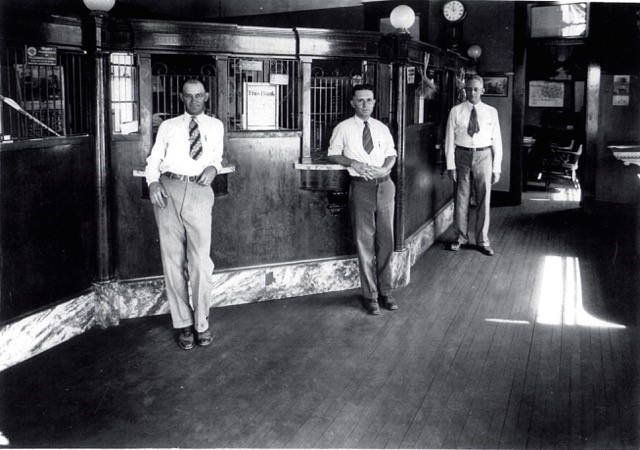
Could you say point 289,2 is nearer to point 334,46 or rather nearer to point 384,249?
point 334,46

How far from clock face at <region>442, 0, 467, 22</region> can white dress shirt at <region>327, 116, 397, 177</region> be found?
18.2ft

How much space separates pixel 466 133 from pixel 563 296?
2.16 meters

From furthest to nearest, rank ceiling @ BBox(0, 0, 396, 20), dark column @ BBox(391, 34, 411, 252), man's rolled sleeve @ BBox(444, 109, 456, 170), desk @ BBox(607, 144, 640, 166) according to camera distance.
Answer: ceiling @ BBox(0, 0, 396, 20) → desk @ BBox(607, 144, 640, 166) → man's rolled sleeve @ BBox(444, 109, 456, 170) → dark column @ BBox(391, 34, 411, 252)

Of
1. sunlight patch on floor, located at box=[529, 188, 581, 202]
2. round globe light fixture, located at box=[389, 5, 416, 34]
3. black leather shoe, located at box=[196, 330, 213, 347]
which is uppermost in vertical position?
round globe light fixture, located at box=[389, 5, 416, 34]

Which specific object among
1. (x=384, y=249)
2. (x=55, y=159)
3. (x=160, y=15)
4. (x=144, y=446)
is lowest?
(x=144, y=446)

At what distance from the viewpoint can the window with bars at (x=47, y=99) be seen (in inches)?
155

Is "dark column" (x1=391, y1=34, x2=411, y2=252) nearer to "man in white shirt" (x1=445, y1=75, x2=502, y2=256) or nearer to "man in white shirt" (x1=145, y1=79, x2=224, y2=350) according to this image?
"man in white shirt" (x1=445, y1=75, x2=502, y2=256)

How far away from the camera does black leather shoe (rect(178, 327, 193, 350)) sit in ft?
13.7

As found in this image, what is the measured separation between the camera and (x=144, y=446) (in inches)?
116

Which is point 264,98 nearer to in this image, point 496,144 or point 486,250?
point 496,144

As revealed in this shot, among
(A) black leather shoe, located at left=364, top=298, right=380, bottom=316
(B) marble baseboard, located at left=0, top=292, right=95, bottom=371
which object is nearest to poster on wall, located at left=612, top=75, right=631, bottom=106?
(A) black leather shoe, located at left=364, top=298, right=380, bottom=316

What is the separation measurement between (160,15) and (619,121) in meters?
7.99

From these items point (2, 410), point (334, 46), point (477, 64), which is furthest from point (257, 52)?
point (477, 64)

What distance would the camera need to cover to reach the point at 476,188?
681 cm
